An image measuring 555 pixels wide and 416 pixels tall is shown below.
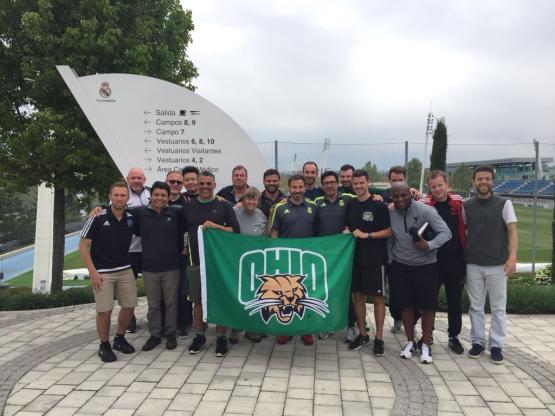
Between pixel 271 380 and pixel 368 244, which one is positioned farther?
pixel 368 244

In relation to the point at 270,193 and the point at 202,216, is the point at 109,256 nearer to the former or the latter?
the point at 202,216

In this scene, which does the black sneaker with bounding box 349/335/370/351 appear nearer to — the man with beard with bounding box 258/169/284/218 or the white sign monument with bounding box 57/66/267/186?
the man with beard with bounding box 258/169/284/218

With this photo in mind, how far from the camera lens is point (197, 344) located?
4820 millimetres

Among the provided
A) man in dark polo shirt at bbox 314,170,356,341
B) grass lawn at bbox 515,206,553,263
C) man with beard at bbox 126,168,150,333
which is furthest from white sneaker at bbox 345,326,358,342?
grass lawn at bbox 515,206,553,263

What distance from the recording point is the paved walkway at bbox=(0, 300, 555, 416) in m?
3.62

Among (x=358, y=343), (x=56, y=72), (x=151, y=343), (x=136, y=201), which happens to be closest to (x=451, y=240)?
(x=358, y=343)

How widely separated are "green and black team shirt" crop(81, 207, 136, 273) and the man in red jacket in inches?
126

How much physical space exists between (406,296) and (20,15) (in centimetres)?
737

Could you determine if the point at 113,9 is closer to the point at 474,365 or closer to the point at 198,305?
the point at 198,305

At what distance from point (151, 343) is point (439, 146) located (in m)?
15.6

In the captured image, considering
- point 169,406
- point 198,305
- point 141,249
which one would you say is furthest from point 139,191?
point 169,406

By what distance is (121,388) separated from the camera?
395cm

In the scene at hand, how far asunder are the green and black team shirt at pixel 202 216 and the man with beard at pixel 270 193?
0.51 metres

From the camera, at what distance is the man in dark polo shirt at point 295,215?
4688mm
